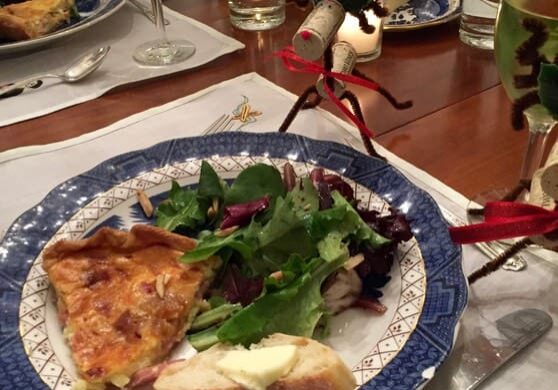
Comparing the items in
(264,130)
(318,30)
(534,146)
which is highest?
(318,30)

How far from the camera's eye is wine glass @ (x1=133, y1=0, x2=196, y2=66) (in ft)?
5.12

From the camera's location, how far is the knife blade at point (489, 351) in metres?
0.76

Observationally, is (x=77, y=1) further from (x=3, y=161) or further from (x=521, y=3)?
(x=521, y=3)

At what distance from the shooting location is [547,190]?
703 millimetres

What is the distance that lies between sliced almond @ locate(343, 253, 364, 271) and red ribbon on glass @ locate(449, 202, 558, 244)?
0.40 ft

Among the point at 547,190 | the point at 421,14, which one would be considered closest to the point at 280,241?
the point at 547,190

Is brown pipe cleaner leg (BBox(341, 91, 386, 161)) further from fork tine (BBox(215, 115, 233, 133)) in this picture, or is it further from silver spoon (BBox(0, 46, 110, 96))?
silver spoon (BBox(0, 46, 110, 96))

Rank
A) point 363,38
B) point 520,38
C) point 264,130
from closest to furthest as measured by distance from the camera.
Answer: point 520,38 < point 264,130 < point 363,38

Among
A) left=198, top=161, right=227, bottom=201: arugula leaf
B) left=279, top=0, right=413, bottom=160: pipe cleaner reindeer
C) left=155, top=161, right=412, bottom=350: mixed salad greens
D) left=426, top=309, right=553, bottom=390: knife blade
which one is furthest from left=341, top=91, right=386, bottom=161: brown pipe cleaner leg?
left=426, top=309, right=553, bottom=390: knife blade

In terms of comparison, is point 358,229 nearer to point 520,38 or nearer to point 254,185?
point 254,185

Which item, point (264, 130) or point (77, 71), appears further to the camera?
point (77, 71)

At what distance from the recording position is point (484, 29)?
1.54 meters

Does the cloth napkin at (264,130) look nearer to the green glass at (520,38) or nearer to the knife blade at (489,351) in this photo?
the knife blade at (489,351)

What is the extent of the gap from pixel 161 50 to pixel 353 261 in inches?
35.6
